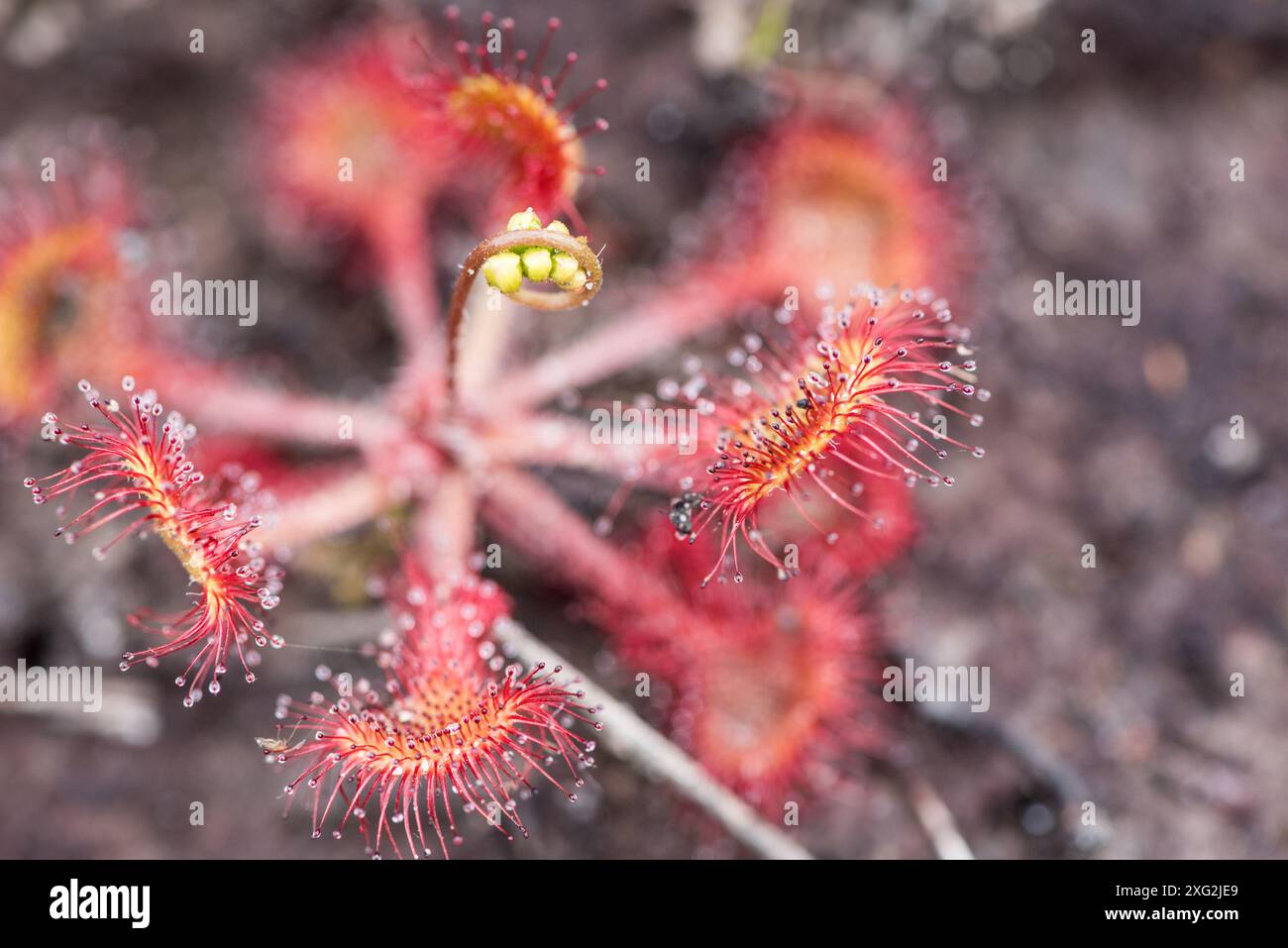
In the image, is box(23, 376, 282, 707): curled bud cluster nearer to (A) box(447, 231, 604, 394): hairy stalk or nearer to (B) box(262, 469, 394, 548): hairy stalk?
(B) box(262, 469, 394, 548): hairy stalk

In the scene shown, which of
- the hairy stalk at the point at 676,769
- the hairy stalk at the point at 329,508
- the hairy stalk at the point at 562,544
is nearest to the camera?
the hairy stalk at the point at 676,769

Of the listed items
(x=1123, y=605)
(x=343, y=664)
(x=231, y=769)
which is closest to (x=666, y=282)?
(x=343, y=664)

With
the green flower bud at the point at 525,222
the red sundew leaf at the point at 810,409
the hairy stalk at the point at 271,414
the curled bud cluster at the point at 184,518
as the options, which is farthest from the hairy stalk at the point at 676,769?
the green flower bud at the point at 525,222

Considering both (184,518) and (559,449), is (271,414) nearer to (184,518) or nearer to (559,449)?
(559,449)

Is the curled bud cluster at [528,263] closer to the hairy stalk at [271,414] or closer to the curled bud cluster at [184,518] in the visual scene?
the curled bud cluster at [184,518]

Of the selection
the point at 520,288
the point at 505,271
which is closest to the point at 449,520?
the point at 520,288

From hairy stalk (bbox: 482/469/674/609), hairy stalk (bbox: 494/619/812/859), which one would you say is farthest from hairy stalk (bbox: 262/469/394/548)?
hairy stalk (bbox: 494/619/812/859)
